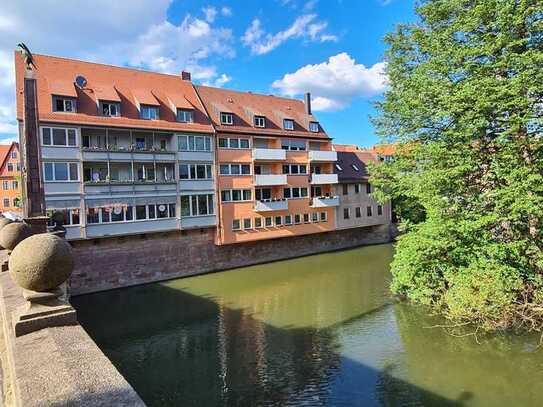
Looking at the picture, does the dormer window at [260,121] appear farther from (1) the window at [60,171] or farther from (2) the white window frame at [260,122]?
(1) the window at [60,171]

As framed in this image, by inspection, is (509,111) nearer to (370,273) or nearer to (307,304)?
(307,304)

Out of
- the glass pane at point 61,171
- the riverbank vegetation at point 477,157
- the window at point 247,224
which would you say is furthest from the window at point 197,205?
the riverbank vegetation at point 477,157

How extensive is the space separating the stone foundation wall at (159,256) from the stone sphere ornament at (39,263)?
18.4m

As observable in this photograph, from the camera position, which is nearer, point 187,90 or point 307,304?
point 307,304

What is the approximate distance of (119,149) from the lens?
2248 cm

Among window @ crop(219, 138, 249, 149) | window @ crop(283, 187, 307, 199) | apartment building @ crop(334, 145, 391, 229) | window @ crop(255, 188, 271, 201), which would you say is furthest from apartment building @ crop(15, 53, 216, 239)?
apartment building @ crop(334, 145, 391, 229)

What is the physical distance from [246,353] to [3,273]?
26.4 ft

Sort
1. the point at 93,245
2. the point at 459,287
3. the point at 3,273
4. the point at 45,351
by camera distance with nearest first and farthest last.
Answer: the point at 45,351 < the point at 3,273 < the point at 459,287 < the point at 93,245

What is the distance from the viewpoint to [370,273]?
81.5ft

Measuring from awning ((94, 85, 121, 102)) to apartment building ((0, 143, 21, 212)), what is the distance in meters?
32.3

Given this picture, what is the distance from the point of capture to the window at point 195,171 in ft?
81.7

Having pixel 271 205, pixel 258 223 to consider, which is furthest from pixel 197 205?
pixel 271 205

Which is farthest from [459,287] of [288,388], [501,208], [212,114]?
[212,114]

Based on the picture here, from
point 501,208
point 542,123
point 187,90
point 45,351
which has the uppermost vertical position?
point 187,90
